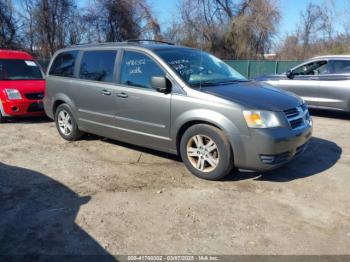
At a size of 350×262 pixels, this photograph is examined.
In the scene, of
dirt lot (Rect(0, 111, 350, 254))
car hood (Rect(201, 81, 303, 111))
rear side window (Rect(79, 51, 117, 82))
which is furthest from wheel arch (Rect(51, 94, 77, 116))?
car hood (Rect(201, 81, 303, 111))

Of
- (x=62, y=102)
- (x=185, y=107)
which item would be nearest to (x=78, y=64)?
(x=62, y=102)

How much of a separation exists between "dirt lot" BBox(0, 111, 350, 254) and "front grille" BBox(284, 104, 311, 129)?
712 millimetres

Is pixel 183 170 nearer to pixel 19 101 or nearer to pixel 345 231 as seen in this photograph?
pixel 345 231

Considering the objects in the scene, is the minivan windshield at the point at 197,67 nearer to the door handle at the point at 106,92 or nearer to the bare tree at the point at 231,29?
the door handle at the point at 106,92

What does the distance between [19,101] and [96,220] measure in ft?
19.2

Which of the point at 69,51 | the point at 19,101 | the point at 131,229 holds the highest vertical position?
the point at 69,51

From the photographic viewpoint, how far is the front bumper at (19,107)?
340 inches

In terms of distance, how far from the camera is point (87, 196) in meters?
4.41

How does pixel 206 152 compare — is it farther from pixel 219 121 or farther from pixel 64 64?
pixel 64 64

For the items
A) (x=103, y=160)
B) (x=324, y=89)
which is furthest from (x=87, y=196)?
(x=324, y=89)

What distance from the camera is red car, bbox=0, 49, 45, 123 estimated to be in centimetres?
867

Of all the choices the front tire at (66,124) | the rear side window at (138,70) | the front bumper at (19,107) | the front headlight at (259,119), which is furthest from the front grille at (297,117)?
the front bumper at (19,107)

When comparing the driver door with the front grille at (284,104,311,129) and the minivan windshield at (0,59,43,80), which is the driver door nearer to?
the front grille at (284,104,311,129)

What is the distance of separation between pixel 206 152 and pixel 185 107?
Result: 664 millimetres
